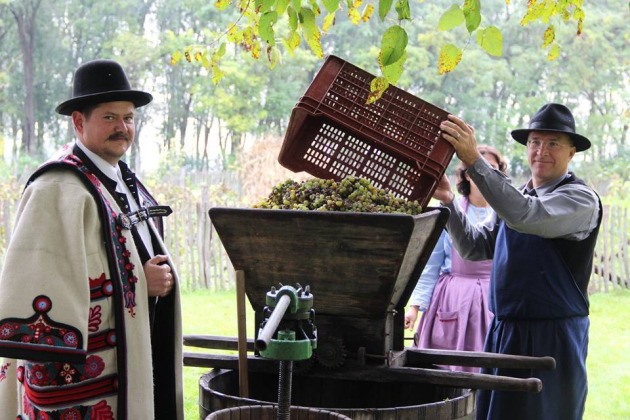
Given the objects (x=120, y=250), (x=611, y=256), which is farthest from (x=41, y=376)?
(x=611, y=256)

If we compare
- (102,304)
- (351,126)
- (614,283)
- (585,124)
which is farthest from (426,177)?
(585,124)

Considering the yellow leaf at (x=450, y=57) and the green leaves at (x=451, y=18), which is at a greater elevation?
the green leaves at (x=451, y=18)

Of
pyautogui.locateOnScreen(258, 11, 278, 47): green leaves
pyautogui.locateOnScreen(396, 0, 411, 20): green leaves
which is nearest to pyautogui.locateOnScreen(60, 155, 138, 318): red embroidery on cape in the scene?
pyautogui.locateOnScreen(258, 11, 278, 47): green leaves

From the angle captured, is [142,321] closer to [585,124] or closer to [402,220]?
[402,220]

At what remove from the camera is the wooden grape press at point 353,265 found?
2.62 metres

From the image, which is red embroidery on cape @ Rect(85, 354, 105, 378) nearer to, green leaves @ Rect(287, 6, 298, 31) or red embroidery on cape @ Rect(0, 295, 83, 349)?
red embroidery on cape @ Rect(0, 295, 83, 349)

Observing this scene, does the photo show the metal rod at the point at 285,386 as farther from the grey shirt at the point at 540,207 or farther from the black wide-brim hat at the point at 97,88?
the grey shirt at the point at 540,207

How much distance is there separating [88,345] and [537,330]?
6.56ft

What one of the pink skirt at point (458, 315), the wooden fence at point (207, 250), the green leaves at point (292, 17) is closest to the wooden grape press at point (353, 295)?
the green leaves at point (292, 17)

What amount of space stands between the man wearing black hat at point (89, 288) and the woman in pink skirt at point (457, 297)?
1910 millimetres

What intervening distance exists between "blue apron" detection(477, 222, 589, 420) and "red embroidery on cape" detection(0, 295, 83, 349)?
6.40 feet

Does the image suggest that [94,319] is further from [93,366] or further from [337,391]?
[337,391]

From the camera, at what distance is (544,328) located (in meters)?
3.44

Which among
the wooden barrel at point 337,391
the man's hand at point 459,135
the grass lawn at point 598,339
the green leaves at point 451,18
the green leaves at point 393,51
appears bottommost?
the grass lawn at point 598,339
